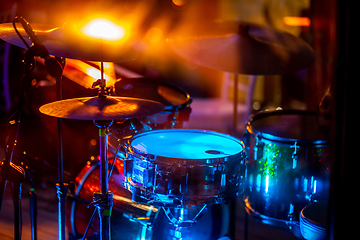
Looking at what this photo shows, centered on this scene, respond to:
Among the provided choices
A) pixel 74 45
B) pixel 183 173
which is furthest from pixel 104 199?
pixel 74 45

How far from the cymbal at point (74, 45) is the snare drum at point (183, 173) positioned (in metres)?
0.38

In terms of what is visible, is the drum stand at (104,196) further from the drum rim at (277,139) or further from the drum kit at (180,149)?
the drum rim at (277,139)

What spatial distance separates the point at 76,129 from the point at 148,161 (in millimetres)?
1139

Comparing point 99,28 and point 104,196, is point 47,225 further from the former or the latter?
point 99,28

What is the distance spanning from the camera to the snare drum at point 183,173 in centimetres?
124

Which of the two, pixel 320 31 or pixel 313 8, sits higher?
pixel 313 8

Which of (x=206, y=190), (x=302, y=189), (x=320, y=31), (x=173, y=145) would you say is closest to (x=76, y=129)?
(x=173, y=145)

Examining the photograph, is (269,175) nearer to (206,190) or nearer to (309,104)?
(206,190)

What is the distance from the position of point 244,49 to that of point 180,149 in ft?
2.70

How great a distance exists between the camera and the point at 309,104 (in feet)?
9.81

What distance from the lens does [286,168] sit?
1672 mm

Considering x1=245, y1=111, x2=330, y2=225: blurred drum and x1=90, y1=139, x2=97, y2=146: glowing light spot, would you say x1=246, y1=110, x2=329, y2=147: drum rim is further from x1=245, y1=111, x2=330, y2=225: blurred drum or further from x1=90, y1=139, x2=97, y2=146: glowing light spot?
x1=90, y1=139, x2=97, y2=146: glowing light spot

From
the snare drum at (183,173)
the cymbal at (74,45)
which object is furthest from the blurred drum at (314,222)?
the cymbal at (74,45)

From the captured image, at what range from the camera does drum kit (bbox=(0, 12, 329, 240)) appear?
1.23m
